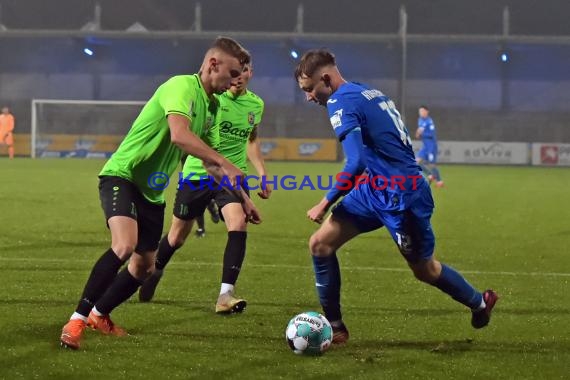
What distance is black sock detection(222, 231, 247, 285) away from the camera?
22.2 ft

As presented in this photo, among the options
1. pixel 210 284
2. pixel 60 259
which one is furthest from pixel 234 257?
pixel 60 259

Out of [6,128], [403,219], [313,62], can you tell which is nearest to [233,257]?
[403,219]

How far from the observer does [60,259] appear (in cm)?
949

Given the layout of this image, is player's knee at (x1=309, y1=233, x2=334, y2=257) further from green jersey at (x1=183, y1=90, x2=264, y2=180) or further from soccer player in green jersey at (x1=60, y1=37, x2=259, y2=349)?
green jersey at (x1=183, y1=90, x2=264, y2=180)

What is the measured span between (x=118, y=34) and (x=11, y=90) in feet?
21.0

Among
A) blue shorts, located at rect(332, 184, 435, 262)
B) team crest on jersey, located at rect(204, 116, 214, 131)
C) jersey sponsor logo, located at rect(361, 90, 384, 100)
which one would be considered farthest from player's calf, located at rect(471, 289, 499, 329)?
team crest on jersey, located at rect(204, 116, 214, 131)

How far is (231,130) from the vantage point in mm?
7617

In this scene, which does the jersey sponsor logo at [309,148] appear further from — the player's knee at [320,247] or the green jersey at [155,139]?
the green jersey at [155,139]

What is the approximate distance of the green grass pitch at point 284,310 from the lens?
502cm

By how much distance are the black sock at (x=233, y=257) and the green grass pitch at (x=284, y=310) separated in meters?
0.28

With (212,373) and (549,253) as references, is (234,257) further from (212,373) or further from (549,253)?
(549,253)

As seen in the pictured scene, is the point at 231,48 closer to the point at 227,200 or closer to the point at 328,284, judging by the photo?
the point at 328,284

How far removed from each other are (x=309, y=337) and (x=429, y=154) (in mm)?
19619

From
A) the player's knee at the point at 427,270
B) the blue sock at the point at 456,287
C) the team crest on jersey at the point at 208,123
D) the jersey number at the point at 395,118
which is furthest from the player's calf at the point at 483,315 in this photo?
the team crest on jersey at the point at 208,123
